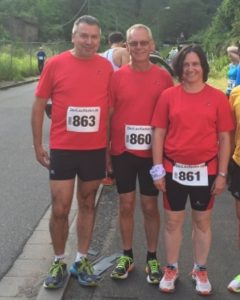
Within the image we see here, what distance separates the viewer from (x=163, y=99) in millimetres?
4211

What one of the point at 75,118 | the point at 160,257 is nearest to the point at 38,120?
the point at 75,118

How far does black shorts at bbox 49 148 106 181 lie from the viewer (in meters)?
4.29

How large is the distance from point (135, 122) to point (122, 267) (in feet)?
4.08

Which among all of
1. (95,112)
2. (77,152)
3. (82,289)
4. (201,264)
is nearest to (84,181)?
(77,152)

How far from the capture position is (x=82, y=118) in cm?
421

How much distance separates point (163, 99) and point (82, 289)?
1637 mm

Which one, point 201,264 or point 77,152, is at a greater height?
point 77,152

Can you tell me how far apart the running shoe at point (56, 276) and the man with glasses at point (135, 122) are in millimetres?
417

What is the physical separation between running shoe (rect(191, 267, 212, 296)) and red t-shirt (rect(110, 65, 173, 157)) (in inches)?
40.3

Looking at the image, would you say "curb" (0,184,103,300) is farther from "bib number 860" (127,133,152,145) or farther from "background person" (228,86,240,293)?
"background person" (228,86,240,293)

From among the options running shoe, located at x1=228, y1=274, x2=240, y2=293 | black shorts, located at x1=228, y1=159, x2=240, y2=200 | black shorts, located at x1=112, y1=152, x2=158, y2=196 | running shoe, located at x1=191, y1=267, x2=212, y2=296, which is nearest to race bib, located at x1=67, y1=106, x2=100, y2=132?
black shorts, located at x1=112, y1=152, x2=158, y2=196

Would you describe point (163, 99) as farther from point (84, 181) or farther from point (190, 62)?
point (84, 181)

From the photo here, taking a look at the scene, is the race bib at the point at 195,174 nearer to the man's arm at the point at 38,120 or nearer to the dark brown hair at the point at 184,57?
the dark brown hair at the point at 184,57

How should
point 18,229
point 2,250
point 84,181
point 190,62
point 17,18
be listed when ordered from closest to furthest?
1. point 190,62
2. point 84,181
3. point 2,250
4. point 18,229
5. point 17,18
